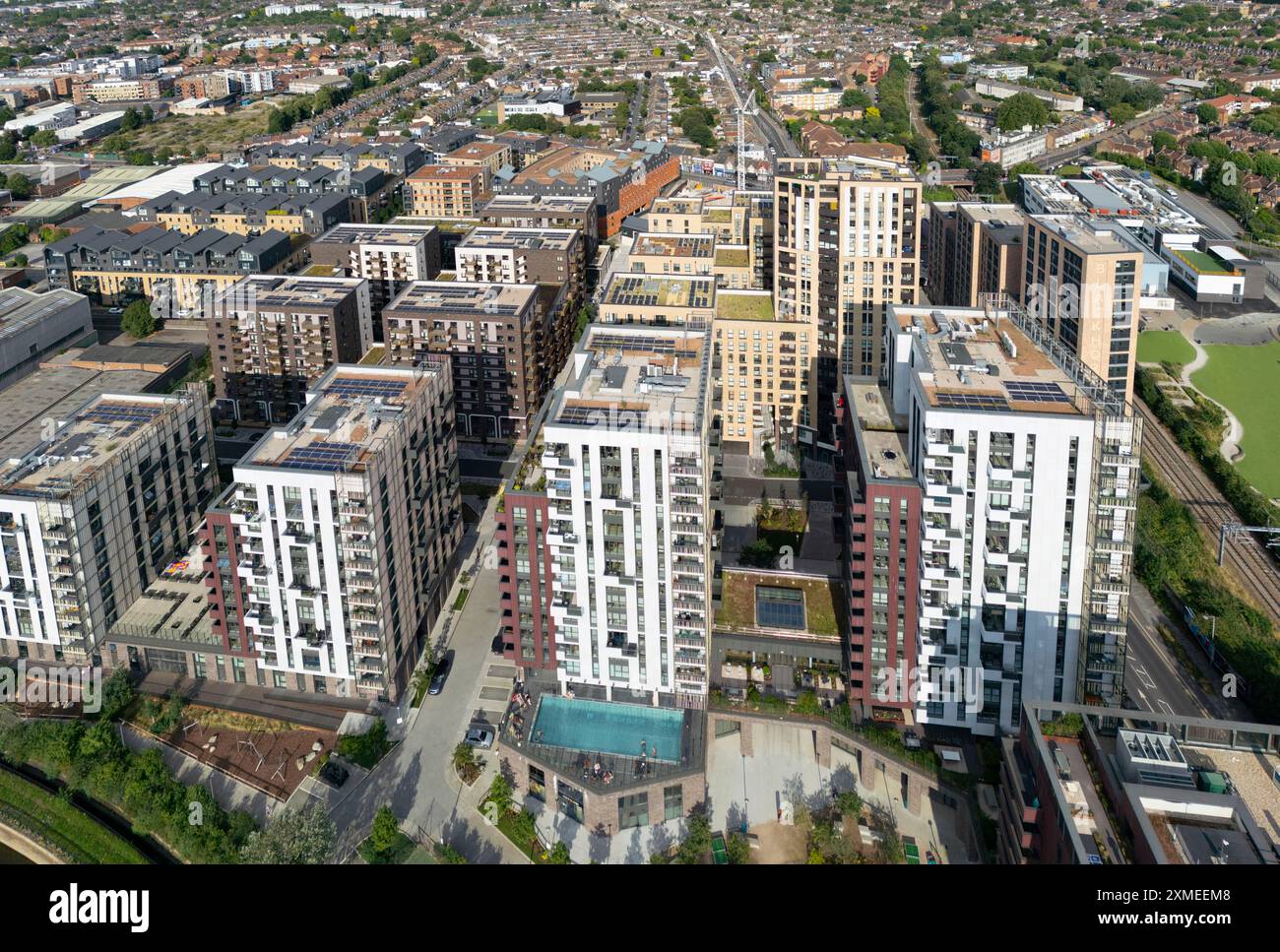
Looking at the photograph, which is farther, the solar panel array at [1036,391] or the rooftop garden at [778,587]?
the rooftop garden at [778,587]

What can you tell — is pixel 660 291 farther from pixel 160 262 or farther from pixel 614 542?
pixel 160 262

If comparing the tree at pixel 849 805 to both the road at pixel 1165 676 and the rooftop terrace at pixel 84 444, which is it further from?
the rooftop terrace at pixel 84 444

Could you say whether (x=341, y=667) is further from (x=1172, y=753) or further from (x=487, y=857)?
(x=1172, y=753)

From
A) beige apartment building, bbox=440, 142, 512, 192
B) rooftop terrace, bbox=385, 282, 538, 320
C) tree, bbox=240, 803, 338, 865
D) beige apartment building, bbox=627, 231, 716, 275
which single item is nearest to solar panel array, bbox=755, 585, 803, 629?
→ tree, bbox=240, 803, 338, 865

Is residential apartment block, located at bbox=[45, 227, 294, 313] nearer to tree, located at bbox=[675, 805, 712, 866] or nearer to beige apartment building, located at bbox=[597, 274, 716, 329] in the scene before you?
beige apartment building, located at bbox=[597, 274, 716, 329]

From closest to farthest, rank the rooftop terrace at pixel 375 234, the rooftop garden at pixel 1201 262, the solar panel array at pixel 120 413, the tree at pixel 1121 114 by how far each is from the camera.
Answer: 1. the solar panel array at pixel 120 413
2. the rooftop terrace at pixel 375 234
3. the rooftop garden at pixel 1201 262
4. the tree at pixel 1121 114

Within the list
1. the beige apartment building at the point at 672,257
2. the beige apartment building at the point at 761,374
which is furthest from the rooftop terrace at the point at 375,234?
the beige apartment building at the point at 761,374
